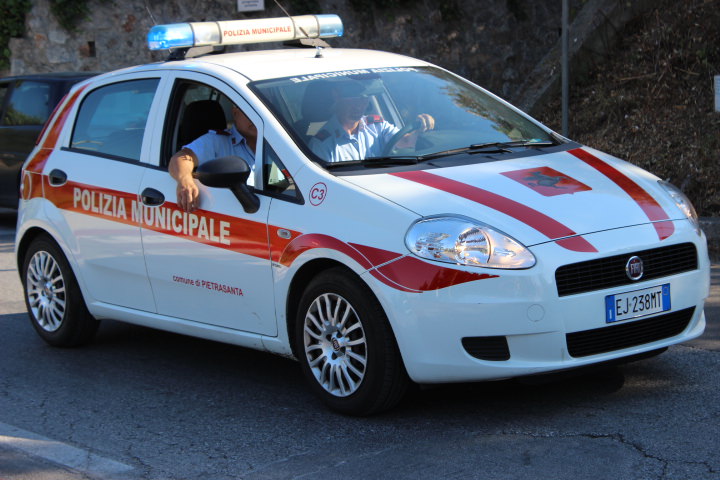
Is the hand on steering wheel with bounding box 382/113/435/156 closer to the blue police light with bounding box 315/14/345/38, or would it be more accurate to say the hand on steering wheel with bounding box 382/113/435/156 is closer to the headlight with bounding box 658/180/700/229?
the headlight with bounding box 658/180/700/229

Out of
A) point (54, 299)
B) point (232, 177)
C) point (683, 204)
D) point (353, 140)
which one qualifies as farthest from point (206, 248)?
point (683, 204)

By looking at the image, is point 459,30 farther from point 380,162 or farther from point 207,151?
point 380,162

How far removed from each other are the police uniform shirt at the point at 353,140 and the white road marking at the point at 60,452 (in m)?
1.76

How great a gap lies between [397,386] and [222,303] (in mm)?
1133

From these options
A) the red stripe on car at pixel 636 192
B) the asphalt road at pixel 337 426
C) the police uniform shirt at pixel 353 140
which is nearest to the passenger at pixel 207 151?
the police uniform shirt at pixel 353 140

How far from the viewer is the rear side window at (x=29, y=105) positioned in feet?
39.8

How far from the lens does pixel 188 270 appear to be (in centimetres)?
582

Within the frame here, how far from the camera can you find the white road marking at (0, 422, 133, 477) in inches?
184

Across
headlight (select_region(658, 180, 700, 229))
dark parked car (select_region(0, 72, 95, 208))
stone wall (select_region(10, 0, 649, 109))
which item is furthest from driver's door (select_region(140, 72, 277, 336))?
stone wall (select_region(10, 0, 649, 109))

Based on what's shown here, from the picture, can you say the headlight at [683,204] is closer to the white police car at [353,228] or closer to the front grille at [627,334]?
the white police car at [353,228]

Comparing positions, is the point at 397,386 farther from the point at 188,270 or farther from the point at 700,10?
the point at 700,10

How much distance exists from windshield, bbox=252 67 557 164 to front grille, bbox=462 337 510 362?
1.16 meters

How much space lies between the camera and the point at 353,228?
4.99 meters

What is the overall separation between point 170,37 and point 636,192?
278 centimetres
